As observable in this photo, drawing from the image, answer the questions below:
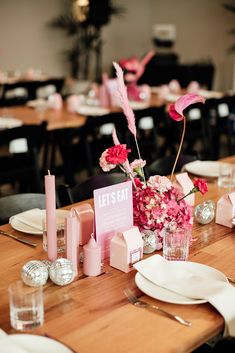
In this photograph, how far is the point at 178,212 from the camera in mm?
1825

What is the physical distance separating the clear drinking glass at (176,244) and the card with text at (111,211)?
14 cm

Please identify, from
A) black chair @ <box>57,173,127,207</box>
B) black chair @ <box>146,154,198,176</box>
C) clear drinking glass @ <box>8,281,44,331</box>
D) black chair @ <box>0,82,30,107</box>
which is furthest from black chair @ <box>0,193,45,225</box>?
black chair @ <box>0,82,30,107</box>

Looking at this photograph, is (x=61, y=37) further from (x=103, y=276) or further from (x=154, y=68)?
(x=103, y=276)

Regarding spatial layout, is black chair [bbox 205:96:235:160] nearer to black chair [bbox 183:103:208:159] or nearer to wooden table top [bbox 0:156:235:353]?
black chair [bbox 183:103:208:159]

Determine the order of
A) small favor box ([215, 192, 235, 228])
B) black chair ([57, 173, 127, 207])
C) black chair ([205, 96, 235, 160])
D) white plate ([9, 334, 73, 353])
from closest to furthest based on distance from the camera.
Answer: white plate ([9, 334, 73, 353])
small favor box ([215, 192, 235, 228])
black chair ([57, 173, 127, 207])
black chair ([205, 96, 235, 160])

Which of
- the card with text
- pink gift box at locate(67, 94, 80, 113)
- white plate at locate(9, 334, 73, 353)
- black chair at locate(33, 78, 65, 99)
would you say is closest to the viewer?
white plate at locate(9, 334, 73, 353)

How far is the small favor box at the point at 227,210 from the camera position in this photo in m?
2.07

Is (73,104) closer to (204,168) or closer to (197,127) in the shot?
(197,127)

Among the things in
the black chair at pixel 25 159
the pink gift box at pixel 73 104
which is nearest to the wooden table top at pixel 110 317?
the black chair at pixel 25 159

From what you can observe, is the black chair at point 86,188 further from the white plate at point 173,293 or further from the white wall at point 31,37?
the white wall at point 31,37

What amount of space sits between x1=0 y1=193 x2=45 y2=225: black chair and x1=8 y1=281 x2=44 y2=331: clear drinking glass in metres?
0.98

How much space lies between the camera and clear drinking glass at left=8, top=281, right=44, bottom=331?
1335 mm

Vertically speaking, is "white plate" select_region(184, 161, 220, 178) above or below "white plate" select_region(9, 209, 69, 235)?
above

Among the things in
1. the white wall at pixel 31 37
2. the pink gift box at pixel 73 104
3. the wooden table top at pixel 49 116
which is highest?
the white wall at pixel 31 37
